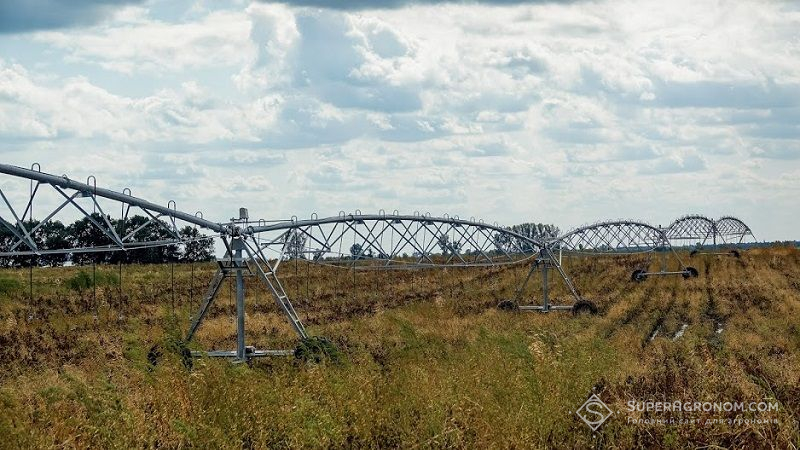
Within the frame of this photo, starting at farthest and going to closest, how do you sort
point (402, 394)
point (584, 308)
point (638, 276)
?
point (638, 276) < point (584, 308) < point (402, 394)

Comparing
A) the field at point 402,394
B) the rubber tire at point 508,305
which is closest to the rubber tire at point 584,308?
the rubber tire at point 508,305

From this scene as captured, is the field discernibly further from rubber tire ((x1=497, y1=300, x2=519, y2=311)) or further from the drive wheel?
the drive wheel

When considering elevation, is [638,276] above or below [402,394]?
above

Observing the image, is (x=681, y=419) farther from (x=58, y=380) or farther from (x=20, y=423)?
(x=58, y=380)

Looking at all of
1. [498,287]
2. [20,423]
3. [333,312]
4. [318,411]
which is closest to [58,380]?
[20,423]

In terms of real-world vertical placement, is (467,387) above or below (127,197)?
below

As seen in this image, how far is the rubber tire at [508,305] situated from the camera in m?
47.1

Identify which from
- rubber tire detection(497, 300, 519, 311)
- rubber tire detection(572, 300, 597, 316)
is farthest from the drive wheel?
rubber tire detection(572, 300, 597, 316)

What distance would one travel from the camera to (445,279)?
69625mm

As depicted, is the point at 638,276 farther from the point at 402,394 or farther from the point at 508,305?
the point at 402,394

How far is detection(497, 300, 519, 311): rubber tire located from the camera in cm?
4712

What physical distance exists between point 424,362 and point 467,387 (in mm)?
4027

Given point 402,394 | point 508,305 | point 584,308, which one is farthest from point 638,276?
point 402,394

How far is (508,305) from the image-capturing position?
48.2m
